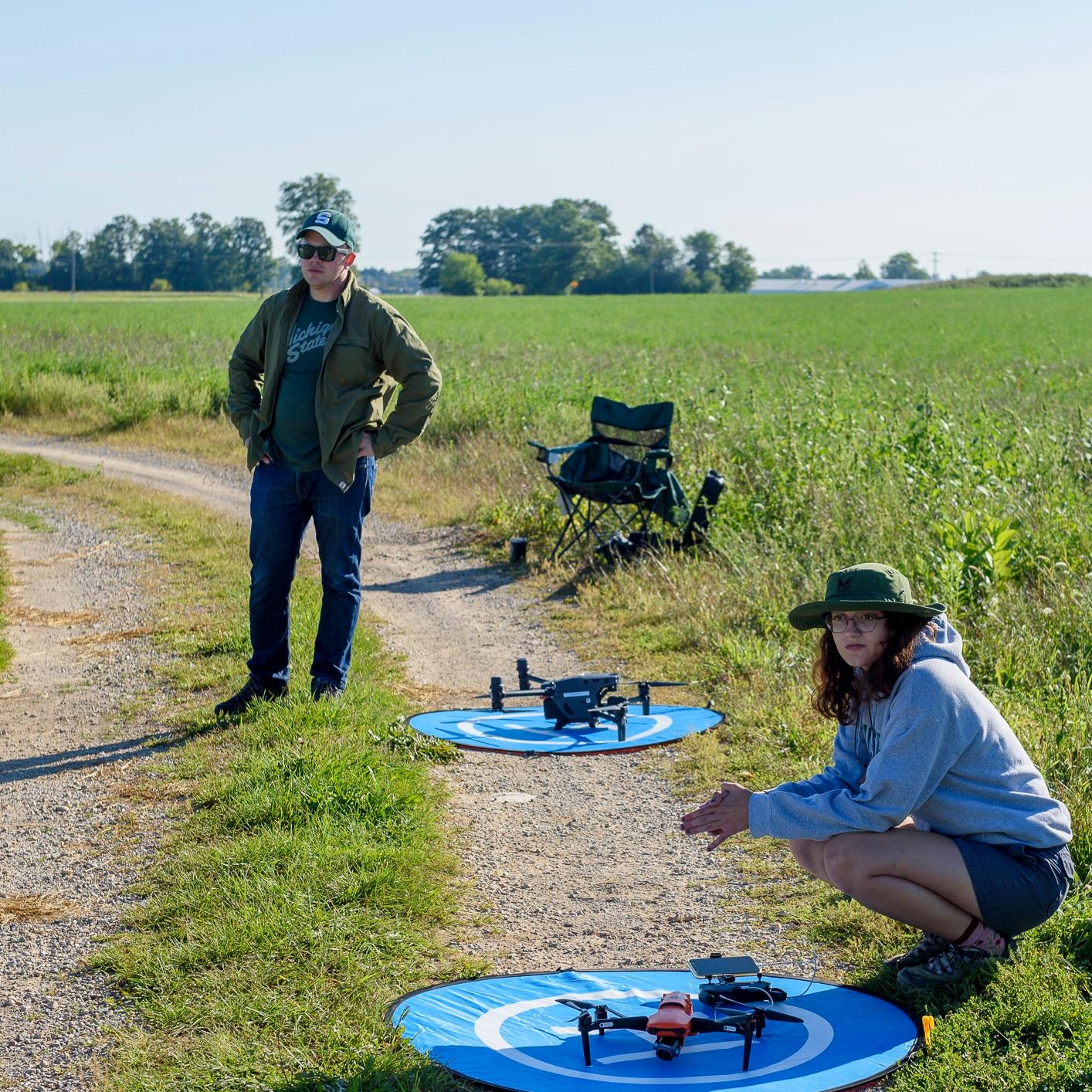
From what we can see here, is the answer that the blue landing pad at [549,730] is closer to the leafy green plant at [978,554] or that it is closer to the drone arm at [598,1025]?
the leafy green plant at [978,554]

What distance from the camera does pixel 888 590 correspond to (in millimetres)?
3453

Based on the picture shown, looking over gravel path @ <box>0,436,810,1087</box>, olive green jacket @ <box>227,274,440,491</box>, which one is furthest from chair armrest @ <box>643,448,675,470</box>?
olive green jacket @ <box>227,274,440,491</box>

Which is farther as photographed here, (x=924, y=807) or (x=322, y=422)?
(x=322, y=422)

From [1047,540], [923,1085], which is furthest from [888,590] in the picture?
[1047,540]

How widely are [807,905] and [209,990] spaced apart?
1856 mm

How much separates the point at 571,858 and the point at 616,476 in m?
5.67

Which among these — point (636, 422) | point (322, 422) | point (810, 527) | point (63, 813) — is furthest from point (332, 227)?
point (636, 422)

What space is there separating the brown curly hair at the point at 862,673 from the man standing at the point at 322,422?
2750mm

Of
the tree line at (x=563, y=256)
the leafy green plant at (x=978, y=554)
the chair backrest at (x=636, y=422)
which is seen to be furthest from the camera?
the tree line at (x=563, y=256)

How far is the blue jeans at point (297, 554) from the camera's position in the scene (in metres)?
6.00

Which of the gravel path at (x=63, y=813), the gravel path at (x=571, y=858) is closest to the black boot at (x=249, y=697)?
the gravel path at (x=63, y=813)

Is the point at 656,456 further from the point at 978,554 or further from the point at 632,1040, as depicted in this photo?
the point at 632,1040

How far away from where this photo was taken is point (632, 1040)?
3455mm

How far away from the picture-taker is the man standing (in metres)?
5.88
